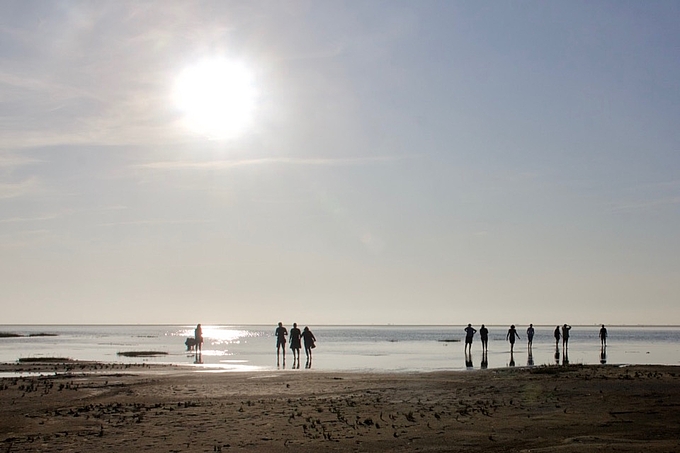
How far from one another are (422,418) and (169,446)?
6.42 metres

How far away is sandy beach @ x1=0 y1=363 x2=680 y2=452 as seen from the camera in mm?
14141

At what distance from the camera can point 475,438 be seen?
47.1 ft

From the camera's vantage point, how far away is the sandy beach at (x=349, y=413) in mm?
14141

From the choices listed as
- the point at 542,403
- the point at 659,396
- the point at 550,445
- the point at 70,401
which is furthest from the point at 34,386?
the point at 659,396

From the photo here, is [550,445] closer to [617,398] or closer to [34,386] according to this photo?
[617,398]

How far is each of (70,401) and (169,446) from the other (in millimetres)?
9316

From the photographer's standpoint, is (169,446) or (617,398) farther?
(617,398)

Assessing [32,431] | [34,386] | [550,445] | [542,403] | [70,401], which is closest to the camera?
[550,445]

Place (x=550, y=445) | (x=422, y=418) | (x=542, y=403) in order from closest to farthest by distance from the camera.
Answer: (x=550, y=445)
(x=422, y=418)
(x=542, y=403)

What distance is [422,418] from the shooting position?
56.1ft

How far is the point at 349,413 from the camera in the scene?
59.8ft

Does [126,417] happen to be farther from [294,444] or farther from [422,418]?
[422,418]

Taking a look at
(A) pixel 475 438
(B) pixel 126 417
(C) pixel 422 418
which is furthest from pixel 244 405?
(A) pixel 475 438

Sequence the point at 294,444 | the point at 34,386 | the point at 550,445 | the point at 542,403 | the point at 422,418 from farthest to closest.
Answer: the point at 34,386 < the point at 542,403 < the point at 422,418 < the point at 294,444 < the point at 550,445
